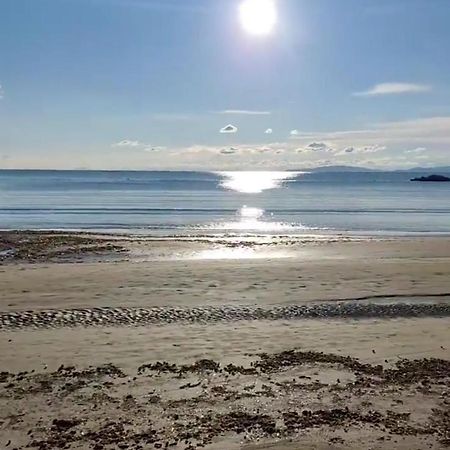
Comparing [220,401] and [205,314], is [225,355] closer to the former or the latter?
[220,401]

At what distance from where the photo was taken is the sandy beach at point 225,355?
6.70 metres

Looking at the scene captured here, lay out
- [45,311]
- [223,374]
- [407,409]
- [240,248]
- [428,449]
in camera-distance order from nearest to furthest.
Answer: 1. [428,449]
2. [407,409]
3. [223,374]
4. [45,311]
5. [240,248]

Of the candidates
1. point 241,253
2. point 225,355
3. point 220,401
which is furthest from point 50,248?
point 220,401

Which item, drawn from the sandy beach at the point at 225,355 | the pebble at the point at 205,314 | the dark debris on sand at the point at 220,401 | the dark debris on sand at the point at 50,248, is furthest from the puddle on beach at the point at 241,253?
the dark debris on sand at the point at 220,401

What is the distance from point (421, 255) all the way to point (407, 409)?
16117 millimetres

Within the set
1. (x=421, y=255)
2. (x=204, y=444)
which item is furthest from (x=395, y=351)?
(x=421, y=255)

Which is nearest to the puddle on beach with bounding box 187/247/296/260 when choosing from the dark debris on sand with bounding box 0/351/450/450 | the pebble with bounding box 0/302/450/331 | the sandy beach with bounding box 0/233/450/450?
the sandy beach with bounding box 0/233/450/450

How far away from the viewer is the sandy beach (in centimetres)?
670

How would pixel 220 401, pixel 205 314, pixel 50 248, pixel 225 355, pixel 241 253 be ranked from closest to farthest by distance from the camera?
pixel 220 401, pixel 225 355, pixel 205 314, pixel 241 253, pixel 50 248

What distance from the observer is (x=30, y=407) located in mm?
7336

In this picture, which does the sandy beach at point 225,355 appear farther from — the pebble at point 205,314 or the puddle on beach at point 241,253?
the puddle on beach at point 241,253

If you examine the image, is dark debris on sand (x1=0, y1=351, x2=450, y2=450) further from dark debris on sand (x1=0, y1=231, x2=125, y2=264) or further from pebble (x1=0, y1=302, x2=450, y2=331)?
dark debris on sand (x1=0, y1=231, x2=125, y2=264)

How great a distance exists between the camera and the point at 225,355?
9.62 metres

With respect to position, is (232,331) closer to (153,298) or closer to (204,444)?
(153,298)
